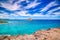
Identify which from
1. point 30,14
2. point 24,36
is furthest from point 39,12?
point 24,36

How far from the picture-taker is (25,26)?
2.01 meters

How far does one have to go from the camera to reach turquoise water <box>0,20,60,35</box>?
6.53ft

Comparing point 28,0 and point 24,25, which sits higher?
point 28,0

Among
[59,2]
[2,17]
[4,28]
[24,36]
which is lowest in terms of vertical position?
→ [24,36]

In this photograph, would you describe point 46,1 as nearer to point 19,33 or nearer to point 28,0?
point 28,0

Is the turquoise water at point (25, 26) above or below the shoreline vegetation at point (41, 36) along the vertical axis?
above

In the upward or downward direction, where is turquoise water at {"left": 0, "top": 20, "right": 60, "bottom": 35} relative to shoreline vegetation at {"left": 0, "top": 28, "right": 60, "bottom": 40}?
upward

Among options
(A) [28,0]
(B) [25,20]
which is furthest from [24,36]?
(A) [28,0]

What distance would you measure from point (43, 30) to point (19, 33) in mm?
356

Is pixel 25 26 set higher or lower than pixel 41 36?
higher

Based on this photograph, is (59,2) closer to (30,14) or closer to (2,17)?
(30,14)

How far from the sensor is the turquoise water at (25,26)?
1990 mm

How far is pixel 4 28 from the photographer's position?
1.99 m

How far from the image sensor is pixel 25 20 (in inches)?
79.2
